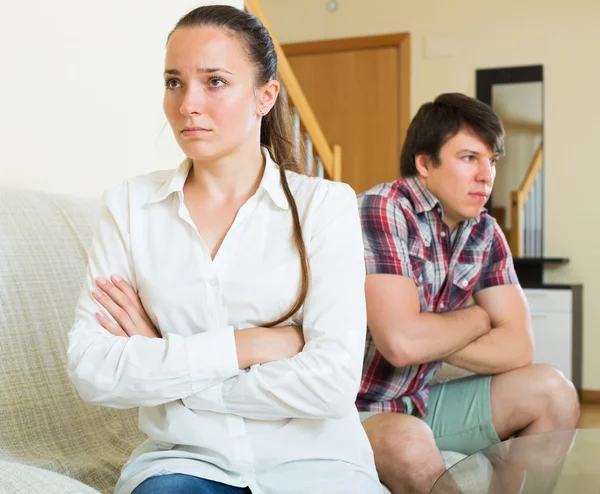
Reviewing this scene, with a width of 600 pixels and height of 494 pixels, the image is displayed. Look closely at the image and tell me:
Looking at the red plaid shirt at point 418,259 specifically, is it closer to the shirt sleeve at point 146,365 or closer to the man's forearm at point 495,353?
the man's forearm at point 495,353

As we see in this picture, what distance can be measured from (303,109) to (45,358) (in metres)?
2.00

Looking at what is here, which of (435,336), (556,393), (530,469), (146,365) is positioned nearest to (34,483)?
(146,365)

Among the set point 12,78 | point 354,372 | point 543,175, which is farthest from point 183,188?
point 543,175

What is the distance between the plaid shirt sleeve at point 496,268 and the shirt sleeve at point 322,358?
2.80ft

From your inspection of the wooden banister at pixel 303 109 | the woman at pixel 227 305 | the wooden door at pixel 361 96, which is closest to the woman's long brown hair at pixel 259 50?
the woman at pixel 227 305

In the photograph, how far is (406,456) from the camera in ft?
4.95

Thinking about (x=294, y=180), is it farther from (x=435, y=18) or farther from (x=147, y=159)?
(x=435, y=18)

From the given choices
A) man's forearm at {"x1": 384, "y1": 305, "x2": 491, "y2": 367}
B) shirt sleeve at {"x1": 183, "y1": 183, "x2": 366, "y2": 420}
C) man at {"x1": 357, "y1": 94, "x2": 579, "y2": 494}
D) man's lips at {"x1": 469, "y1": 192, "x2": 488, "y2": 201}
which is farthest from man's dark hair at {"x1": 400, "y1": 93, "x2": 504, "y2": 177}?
shirt sleeve at {"x1": 183, "y1": 183, "x2": 366, "y2": 420}

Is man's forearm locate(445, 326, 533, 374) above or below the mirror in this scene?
below

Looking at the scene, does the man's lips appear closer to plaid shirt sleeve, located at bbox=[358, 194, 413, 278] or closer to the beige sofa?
plaid shirt sleeve, located at bbox=[358, 194, 413, 278]

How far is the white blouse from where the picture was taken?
1100mm

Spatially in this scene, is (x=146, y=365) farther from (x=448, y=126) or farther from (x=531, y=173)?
(x=531, y=173)

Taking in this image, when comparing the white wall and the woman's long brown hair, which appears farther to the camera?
the white wall

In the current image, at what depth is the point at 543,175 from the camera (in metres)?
4.75
